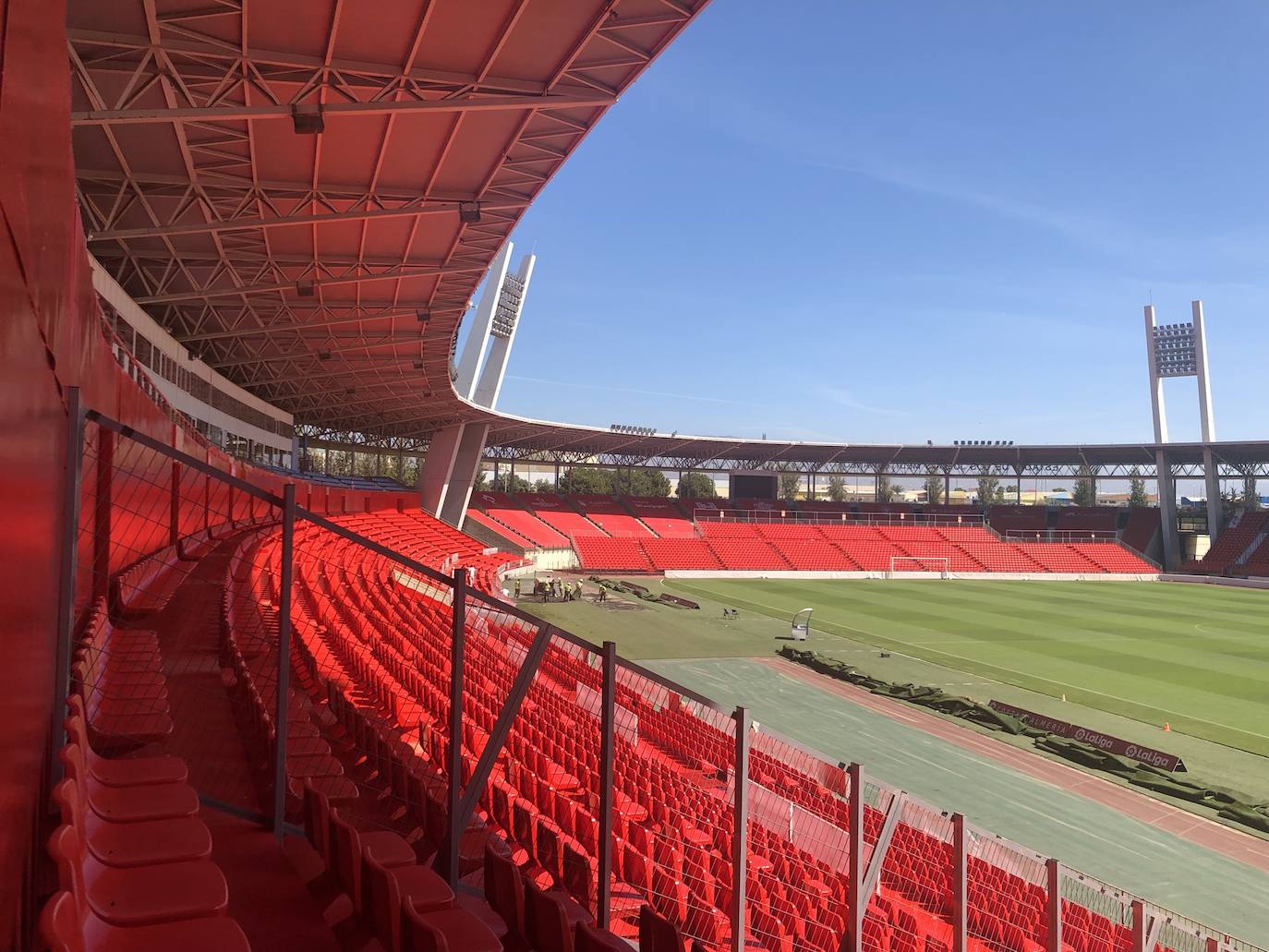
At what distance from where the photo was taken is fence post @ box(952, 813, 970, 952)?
5145 millimetres

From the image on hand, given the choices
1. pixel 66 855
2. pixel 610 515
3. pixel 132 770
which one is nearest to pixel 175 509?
pixel 132 770

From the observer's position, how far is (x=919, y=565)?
186 feet

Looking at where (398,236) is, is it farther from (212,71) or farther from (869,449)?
(869,449)

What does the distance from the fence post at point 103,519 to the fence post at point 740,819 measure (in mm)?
3995

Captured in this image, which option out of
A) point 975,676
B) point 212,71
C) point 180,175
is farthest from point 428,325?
point 975,676

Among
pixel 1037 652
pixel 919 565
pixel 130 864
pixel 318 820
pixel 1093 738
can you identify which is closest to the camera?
pixel 130 864

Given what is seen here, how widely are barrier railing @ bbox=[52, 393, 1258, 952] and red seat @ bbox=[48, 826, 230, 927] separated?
67cm

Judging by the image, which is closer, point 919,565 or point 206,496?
point 206,496

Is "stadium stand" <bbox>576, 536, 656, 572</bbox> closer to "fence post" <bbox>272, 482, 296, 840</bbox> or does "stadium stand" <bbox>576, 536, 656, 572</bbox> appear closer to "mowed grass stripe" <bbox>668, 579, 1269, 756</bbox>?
"mowed grass stripe" <bbox>668, 579, 1269, 756</bbox>

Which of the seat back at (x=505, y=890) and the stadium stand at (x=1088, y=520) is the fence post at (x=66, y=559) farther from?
the stadium stand at (x=1088, y=520)

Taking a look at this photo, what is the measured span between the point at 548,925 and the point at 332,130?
38.9ft

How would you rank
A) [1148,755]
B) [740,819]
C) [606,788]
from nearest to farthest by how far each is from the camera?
[606,788] → [740,819] → [1148,755]

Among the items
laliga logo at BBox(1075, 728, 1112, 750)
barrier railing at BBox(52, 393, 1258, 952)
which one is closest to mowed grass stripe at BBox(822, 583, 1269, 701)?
laliga logo at BBox(1075, 728, 1112, 750)

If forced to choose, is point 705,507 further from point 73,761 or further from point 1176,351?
point 73,761
